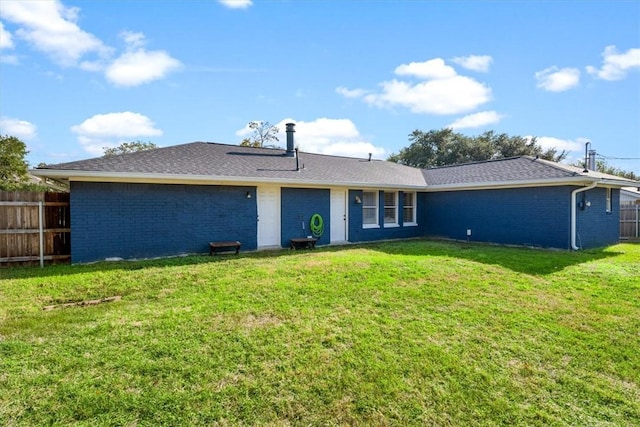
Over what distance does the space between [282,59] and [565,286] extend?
38.0ft

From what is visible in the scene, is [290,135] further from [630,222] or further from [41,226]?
[630,222]

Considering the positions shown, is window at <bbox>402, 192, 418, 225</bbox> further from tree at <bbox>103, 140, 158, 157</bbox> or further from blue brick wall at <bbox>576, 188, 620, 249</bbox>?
tree at <bbox>103, 140, 158, 157</bbox>

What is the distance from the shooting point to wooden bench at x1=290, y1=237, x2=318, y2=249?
1066 cm

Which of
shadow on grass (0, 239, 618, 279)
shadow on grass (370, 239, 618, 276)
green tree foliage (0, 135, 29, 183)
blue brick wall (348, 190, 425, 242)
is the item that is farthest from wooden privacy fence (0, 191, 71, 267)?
green tree foliage (0, 135, 29, 183)

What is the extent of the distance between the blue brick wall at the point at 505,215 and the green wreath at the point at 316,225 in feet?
17.5

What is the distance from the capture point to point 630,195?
15.9m

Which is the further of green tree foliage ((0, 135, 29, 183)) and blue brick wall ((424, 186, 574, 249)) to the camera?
green tree foliage ((0, 135, 29, 183))

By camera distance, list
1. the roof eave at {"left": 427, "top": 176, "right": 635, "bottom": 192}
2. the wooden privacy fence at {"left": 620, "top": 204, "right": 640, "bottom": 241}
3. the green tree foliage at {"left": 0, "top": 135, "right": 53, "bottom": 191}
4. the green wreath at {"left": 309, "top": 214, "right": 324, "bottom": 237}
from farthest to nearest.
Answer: the green tree foliage at {"left": 0, "top": 135, "right": 53, "bottom": 191}
the wooden privacy fence at {"left": 620, "top": 204, "right": 640, "bottom": 241}
the green wreath at {"left": 309, "top": 214, "right": 324, "bottom": 237}
the roof eave at {"left": 427, "top": 176, "right": 635, "bottom": 192}

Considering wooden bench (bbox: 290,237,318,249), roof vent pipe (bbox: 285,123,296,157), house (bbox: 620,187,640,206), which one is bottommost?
wooden bench (bbox: 290,237,318,249)

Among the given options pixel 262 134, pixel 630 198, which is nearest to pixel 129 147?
pixel 262 134

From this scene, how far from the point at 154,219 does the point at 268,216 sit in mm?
3235

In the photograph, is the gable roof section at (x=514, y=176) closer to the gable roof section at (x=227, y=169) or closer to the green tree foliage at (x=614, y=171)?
the gable roof section at (x=227, y=169)

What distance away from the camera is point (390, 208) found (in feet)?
44.8

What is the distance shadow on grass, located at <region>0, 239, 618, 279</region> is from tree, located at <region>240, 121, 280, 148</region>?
2075cm
